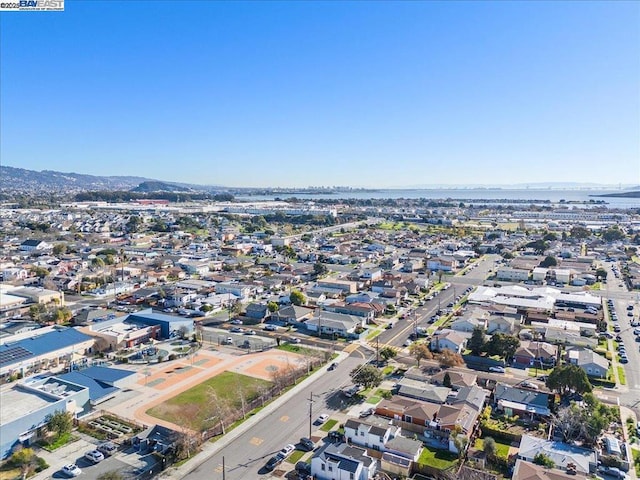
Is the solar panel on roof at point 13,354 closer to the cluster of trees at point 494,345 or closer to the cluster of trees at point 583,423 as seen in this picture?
the cluster of trees at point 494,345

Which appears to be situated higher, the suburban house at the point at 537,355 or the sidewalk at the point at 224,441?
the suburban house at the point at 537,355

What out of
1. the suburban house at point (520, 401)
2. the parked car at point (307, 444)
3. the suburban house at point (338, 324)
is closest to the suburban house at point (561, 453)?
the suburban house at point (520, 401)

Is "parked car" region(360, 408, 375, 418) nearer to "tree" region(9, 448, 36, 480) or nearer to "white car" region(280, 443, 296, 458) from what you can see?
"white car" region(280, 443, 296, 458)

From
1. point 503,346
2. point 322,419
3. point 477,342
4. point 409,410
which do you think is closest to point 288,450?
point 322,419

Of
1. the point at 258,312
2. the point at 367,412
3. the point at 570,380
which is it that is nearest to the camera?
the point at 367,412

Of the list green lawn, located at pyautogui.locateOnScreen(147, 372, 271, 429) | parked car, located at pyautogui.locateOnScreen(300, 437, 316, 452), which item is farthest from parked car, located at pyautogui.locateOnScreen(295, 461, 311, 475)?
green lawn, located at pyautogui.locateOnScreen(147, 372, 271, 429)

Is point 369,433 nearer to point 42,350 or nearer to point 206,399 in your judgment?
point 206,399
